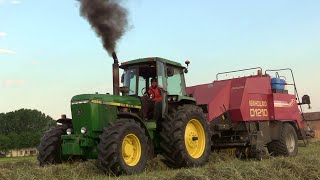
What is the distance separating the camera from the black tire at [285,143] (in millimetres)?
12727

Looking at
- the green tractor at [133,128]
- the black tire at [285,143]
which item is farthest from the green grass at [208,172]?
the black tire at [285,143]

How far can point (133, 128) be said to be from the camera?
8.02 meters

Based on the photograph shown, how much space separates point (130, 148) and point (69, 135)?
1.27 m

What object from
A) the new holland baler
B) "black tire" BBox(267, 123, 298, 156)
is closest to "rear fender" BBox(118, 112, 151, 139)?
the new holland baler

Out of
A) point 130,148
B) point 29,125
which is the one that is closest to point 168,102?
point 130,148

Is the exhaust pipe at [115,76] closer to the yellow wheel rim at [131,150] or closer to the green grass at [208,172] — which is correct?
the yellow wheel rim at [131,150]

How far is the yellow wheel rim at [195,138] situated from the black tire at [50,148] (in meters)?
2.74

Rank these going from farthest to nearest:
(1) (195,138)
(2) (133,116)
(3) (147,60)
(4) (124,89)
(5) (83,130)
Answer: (3) (147,60)
(1) (195,138)
(4) (124,89)
(2) (133,116)
(5) (83,130)

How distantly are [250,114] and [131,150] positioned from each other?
16.6 ft

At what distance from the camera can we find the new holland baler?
11.7 m

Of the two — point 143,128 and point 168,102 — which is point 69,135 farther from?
point 168,102

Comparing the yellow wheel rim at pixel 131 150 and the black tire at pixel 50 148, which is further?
the black tire at pixel 50 148

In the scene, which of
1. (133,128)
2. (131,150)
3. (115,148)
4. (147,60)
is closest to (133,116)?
(133,128)

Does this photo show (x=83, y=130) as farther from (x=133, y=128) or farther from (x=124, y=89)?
(x=124, y=89)
